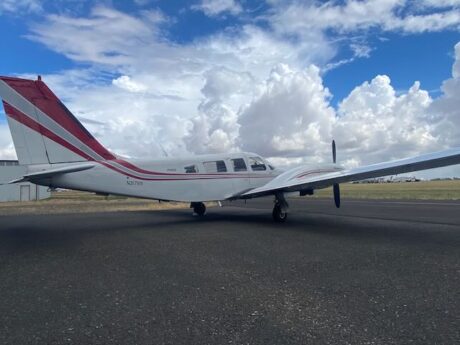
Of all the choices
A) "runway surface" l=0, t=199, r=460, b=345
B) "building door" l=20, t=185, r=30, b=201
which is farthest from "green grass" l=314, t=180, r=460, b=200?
"building door" l=20, t=185, r=30, b=201

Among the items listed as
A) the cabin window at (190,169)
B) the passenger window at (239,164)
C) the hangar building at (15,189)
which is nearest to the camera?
the cabin window at (190,169)

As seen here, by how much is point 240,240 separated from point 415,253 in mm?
4531

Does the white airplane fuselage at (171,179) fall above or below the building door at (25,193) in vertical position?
below

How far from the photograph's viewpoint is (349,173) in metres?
12.9

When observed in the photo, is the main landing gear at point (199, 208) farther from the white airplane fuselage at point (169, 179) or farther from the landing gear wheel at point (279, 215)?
the landing gear wheel at point (279, 215)

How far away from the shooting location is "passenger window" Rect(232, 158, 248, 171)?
1641 cm

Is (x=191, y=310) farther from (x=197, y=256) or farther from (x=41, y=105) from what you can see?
(x=41, y=105)

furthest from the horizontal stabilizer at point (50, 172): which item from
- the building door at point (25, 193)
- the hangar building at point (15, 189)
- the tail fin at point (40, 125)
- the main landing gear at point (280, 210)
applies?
the building door at point (25, 193)

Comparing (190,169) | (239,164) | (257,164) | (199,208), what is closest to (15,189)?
(199,208)

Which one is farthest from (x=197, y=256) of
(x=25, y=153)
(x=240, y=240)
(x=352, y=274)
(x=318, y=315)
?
(x=25, y=153)

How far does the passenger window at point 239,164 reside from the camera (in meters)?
16.4

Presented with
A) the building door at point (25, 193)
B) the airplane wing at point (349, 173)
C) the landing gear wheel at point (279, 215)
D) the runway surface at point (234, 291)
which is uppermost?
the building door at point (25, 193)

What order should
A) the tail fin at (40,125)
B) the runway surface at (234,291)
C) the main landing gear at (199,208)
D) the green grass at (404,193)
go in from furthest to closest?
1. the green grass at (404,193)
2. the main landing gear at (199,208)
3. the tail fin at (40,125)
4. the runway surface at (234,291)

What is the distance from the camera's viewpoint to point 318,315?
4531 millimetres
